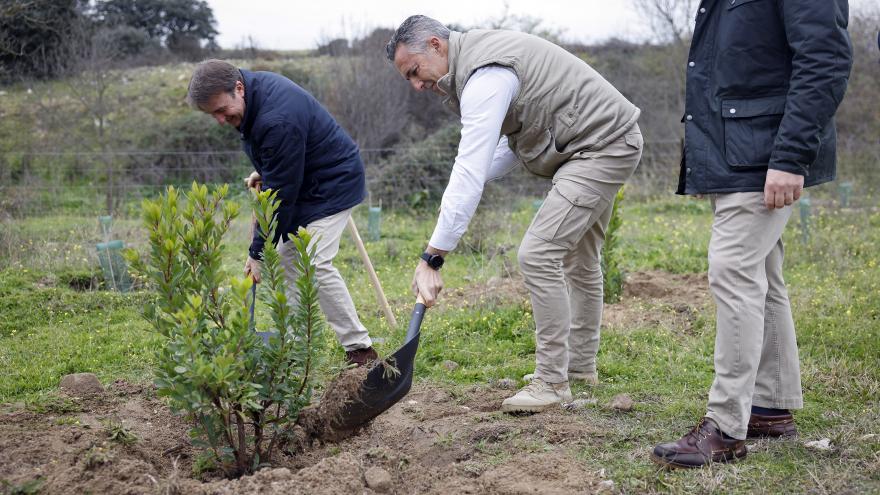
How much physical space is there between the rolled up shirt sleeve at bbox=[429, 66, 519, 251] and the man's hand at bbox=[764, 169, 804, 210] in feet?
3.71

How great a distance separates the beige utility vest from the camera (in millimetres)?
3506

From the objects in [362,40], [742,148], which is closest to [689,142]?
[742,148]

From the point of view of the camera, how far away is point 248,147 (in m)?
4.29

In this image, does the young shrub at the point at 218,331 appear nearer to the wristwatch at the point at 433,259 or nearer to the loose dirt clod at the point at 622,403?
the wristwatch at the point at 433,259

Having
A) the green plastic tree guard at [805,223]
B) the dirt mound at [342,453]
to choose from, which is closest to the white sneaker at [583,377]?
the dirt mound at [342,453]

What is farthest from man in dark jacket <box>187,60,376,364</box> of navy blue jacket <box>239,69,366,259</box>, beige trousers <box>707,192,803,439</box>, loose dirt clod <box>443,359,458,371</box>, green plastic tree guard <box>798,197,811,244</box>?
green plastic tree guard <box>798,197,811,244</box>

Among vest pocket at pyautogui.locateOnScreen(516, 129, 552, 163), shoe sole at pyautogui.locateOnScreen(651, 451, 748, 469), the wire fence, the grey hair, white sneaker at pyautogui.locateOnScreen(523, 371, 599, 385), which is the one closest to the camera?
shoe sole at pyautogui.locateOnScreen(651, 451, 748, 469)

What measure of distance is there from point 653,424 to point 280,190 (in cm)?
218

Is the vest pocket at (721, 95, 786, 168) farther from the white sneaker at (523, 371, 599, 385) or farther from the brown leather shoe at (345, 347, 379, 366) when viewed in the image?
the brown leather shoe at (345, 347, 379, 366)

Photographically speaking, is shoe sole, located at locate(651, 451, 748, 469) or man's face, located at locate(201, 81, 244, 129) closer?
shoe sole, located at locate(651, 451, 748, 469)

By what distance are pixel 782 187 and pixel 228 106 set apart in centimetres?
263

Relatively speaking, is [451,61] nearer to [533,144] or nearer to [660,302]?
[533,144]

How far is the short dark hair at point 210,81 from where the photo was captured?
12.7 feet

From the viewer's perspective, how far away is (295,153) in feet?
13.3
